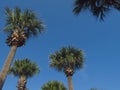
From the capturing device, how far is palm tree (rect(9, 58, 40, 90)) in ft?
135

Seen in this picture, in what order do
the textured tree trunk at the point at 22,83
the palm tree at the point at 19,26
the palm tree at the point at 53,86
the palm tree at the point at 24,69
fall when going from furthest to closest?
1. the palm tree at the point at 53,86
2. the palm tree at the point at 24,69
3. the textured tree trunk at the point at 22,83
4. the palm tree at the point at 19,26

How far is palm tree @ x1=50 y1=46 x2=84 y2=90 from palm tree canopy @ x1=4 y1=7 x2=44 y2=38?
10247 mm

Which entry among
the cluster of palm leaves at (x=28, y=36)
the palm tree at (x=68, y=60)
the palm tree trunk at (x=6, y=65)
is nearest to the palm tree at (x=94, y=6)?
the cluster of palm leaves at (x=28, y=36)

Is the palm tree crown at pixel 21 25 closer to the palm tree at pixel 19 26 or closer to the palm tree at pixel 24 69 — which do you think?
the palm tree at pixel 19 26

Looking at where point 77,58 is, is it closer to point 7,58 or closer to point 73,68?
point 73,68

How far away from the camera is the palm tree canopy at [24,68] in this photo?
1625 inches

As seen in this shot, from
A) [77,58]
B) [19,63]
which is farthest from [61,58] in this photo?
[19,63]

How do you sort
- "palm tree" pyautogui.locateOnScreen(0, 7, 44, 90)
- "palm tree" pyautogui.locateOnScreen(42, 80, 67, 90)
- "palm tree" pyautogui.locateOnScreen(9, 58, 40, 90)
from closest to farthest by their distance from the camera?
"palm tree" pyautogui.locateOnScreen(0, 7, 44, 90)
"palm tree" pyautogui.locateOnScreen(9, 58, 40, 90)
"palm tree" pyautogui.locateOnScreen(42, 80, 67, 90)

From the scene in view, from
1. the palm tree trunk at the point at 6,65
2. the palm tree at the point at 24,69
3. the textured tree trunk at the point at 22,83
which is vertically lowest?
the palm tree trunk at the point at 6,65

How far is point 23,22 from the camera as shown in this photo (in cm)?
3098

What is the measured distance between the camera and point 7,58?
2681cm

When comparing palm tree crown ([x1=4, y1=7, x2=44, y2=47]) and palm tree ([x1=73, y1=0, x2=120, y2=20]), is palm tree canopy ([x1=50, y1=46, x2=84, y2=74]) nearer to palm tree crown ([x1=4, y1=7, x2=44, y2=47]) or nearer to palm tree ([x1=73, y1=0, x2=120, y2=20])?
palm tree crown ([x1=4, y1=7, x2=44, y2=47])

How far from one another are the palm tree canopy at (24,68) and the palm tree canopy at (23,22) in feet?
36.6

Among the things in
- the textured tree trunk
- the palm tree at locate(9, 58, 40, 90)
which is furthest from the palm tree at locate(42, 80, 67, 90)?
the textured tree trunk
